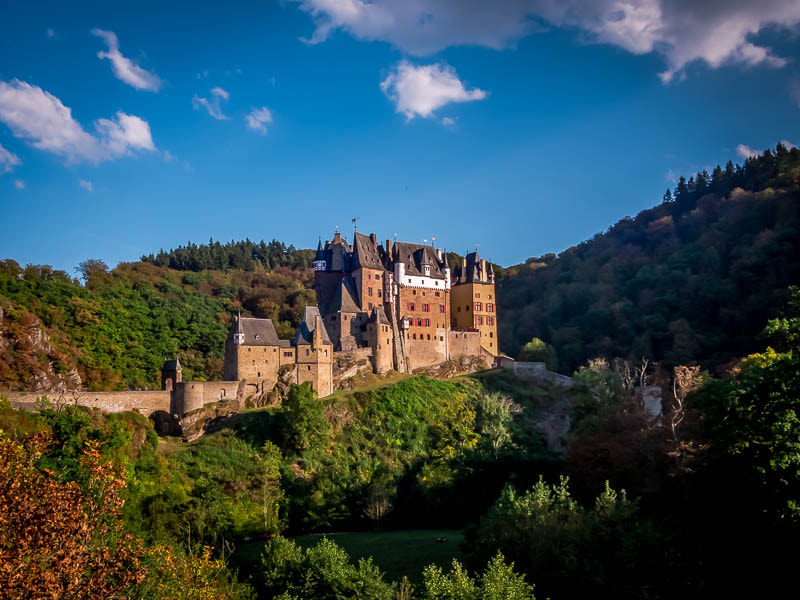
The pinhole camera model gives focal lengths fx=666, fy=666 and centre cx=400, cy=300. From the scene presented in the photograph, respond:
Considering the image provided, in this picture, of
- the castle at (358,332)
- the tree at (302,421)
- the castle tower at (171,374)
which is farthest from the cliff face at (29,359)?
the tree at (302,421)

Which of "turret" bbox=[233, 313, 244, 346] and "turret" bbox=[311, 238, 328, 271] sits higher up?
"turret" bbox=[311, 238, 328, 271]

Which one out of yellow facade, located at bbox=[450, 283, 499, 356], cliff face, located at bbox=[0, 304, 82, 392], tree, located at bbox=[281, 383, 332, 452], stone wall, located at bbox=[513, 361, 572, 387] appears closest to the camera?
tree, located at bbox=[281, 383, 332, 452]

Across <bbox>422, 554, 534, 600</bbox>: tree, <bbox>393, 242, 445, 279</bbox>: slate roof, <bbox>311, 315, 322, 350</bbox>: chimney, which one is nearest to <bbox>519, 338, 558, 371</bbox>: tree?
<bbox>393, 242, 445, 279</bbox>: slate roof

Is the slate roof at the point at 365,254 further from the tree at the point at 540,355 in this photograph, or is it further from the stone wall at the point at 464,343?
the tree at the point at 540,355

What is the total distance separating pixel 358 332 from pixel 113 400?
2082cm

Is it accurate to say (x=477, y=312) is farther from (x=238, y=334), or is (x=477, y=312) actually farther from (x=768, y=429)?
(x=768, y=429)

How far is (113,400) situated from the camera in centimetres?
4150

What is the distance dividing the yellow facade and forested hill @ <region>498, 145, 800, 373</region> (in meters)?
11.7

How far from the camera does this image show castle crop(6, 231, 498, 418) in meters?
45.4

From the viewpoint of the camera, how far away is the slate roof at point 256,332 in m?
46.7

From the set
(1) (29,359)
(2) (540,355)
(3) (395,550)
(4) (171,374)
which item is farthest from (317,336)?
(2) (540,355)

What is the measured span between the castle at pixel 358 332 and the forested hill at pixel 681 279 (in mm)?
15012

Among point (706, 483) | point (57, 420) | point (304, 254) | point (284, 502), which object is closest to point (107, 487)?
point (706, 483)

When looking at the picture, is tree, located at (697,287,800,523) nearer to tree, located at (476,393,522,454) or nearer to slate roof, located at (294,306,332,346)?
tree, located at (476,393,522,454)
